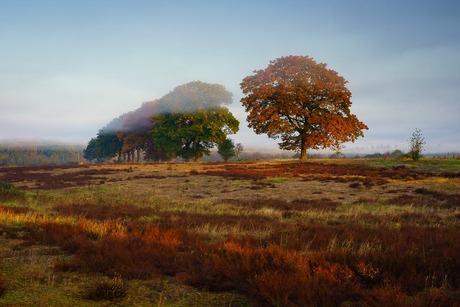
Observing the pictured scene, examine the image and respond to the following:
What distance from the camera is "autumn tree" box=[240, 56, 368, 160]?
151 feet

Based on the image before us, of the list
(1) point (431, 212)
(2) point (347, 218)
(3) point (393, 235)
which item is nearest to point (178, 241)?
(3) point (393, 235)

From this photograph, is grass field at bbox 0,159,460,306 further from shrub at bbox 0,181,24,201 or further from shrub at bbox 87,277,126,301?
shrub at bbox 0,181,24,201

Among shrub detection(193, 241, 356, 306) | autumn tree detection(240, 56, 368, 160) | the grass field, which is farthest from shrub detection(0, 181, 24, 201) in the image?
autumn tree detection(240, 56, 368, 160)

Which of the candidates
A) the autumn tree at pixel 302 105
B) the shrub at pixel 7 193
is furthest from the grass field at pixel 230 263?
the autumn tree at pixel 302 105

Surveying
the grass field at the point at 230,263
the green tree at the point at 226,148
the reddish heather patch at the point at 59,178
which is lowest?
the reddish heather patch at the point at 59,178

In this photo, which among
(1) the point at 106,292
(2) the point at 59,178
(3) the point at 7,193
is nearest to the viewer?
(1) the point at 106,292

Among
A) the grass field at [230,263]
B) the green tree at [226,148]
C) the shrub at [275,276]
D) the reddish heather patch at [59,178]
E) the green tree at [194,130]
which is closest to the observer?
the shrub at [275,276]

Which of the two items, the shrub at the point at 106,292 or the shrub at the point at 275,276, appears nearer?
the shrub at the point at 275,276

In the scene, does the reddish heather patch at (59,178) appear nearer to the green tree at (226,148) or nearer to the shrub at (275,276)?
the shrub at (275,276)

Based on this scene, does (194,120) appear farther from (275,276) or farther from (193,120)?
(275,276)

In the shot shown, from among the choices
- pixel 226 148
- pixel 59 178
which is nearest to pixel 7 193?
pixel 59 178

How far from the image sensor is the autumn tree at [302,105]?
45875 mm

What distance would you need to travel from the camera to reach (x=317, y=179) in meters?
27.4

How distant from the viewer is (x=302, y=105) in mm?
47438
